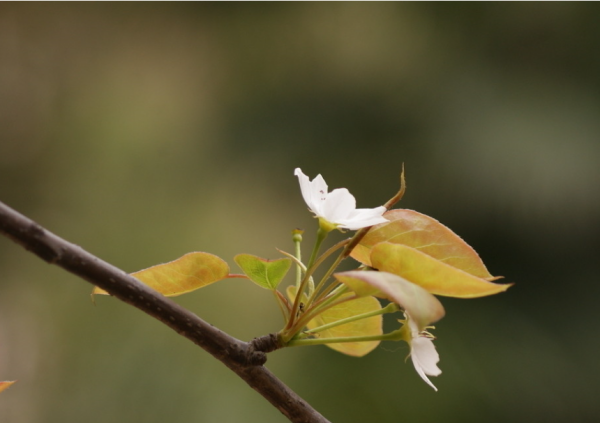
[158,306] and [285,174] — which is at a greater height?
[158,306]

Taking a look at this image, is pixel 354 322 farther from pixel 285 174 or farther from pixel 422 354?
pixel 285 174

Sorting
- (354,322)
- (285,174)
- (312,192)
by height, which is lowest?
(285,174)

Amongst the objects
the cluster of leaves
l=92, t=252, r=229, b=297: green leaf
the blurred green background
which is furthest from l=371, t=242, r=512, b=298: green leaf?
the blurred green background

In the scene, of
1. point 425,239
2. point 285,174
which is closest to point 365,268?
point 425,239

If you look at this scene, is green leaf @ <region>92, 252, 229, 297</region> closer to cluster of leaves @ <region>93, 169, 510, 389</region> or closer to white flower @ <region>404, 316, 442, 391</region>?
cluster of leaves @ <region>93, 169, 510, 389</region>

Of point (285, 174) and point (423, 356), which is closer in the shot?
point (423, 356)

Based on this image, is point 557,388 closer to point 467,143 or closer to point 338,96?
point 467,143

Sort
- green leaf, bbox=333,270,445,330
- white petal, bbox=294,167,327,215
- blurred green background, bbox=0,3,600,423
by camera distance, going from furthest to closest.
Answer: blurred green background, bbox=0,3,600,423 < white petal, bbox=294,167,327,215 < green leaf, bbox=333,270,445,330
